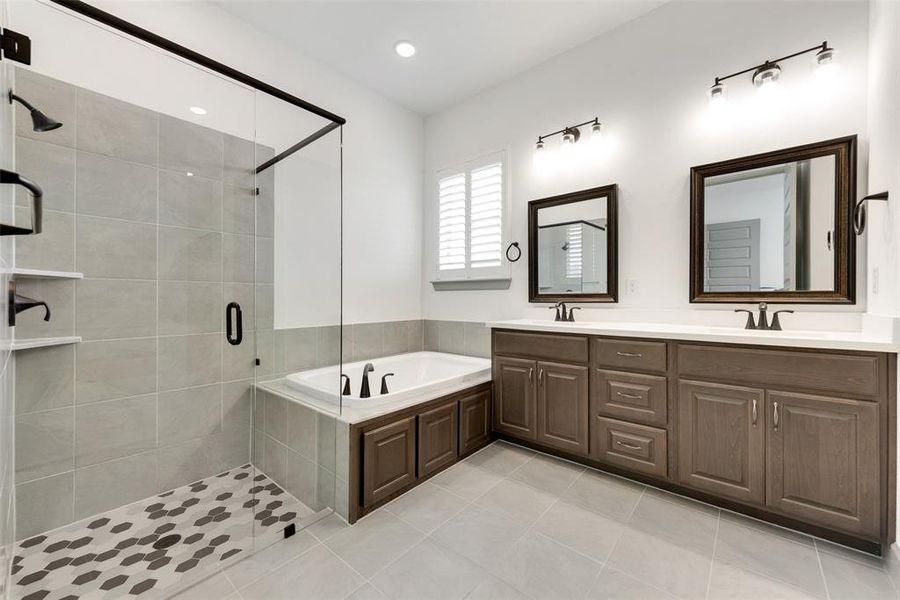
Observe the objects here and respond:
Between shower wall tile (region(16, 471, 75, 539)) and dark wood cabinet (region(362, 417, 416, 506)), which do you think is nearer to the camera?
shower wall tile (region(16, 471, 75, 539))

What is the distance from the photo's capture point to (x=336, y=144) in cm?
229

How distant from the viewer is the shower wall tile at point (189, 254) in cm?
218

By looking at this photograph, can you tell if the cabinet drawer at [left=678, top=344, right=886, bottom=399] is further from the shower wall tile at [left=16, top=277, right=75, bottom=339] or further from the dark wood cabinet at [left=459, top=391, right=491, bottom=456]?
the shower wall tile at [left=16, top=277, right=75, bottom=339]

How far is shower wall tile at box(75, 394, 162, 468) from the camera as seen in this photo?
188 centimetres

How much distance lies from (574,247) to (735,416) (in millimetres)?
Answer: 1524

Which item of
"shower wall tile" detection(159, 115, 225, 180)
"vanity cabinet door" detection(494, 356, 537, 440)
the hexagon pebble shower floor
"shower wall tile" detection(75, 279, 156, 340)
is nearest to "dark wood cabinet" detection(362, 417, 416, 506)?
the hexagon pebble shower floor

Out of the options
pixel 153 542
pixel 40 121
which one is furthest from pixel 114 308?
pixel 153 542

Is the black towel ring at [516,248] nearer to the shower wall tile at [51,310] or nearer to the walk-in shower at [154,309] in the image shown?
the walk-in shower at [154,309]

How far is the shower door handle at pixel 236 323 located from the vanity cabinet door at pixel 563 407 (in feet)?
6.56

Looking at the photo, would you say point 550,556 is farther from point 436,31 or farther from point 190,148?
point 436,31

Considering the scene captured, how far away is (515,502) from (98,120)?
3049 mm

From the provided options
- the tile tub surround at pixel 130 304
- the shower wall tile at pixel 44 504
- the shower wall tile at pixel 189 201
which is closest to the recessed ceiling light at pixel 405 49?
the tile tub surround at pixel 130 304

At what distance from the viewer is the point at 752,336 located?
1.80m

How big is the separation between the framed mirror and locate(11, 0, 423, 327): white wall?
134 cm
